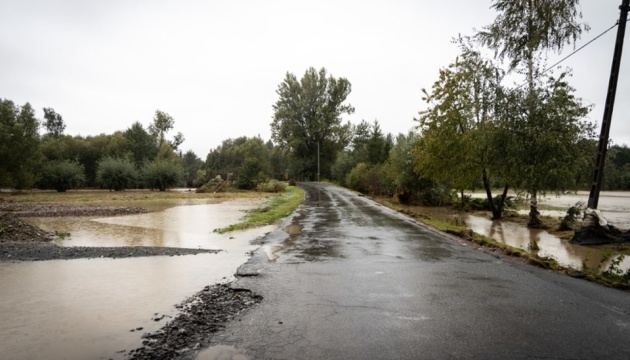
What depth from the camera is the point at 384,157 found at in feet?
141

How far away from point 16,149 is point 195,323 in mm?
48459

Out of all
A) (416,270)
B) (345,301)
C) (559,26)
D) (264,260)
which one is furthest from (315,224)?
(559,26)

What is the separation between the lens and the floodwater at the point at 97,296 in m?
4.32

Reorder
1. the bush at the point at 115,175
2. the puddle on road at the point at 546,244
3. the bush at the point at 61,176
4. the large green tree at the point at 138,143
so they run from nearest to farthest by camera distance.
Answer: the puddle on road at the point at 546,244 → the bush at the point at 61,176 → the bush at the point at 115,175 → the large green tree at the point at 138,143

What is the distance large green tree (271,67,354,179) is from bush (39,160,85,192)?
3434 cm

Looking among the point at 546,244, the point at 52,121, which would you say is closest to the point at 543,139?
the point at 546,244

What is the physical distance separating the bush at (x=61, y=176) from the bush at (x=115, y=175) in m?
2.55

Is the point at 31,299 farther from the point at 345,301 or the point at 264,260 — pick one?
the point at 345,301

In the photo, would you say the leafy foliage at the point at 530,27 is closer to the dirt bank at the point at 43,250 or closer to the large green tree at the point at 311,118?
the dirt bank at the point at 43,250

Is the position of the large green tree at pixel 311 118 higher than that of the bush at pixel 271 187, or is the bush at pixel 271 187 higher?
the large green tree at pixel 311 118

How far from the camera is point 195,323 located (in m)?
4.76

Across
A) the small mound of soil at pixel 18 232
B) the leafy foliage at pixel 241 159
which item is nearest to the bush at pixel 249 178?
the leafy foliage at pixel 241 159

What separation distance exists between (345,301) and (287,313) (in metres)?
1.02

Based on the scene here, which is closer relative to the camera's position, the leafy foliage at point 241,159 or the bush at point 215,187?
the bush at point 215,187
